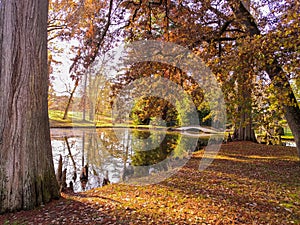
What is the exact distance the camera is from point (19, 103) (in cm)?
402

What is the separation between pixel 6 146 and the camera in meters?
4.04

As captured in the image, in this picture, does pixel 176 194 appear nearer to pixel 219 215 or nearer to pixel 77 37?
pixel 219 215

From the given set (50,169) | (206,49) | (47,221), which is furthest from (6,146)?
(206,49)

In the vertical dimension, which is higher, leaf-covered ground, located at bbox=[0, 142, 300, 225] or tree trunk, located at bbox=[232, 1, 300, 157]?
tree trunk, located at bbox=[232, 1, 300, 157]

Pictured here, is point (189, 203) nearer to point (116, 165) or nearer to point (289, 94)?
point (289, 94)

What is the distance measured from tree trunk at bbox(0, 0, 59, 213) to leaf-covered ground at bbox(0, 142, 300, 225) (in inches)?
15.4

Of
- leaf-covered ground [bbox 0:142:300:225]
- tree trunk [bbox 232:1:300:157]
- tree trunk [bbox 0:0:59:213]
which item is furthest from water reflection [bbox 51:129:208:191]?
tree trunk [bbox 232:1:300:157]

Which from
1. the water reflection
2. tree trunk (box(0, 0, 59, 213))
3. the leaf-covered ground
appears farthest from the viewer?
the water reflection

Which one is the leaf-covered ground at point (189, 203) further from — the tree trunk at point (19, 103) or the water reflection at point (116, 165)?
the water reflection at point (116, 165)

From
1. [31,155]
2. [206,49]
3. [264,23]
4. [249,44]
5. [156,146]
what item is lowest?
[156,146]

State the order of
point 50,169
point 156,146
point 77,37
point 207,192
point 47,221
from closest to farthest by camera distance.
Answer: point 47,221 < point 50,169 < point 207,192 < point 77,37 < point 156,146

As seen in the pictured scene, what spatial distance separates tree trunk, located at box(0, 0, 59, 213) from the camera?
4004 mm

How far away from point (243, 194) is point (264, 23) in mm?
5183

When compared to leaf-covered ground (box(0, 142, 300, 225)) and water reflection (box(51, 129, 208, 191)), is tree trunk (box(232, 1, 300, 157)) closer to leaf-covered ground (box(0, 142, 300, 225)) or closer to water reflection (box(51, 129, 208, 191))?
leaf-covered ground (box(0, 142, 300, 225))
